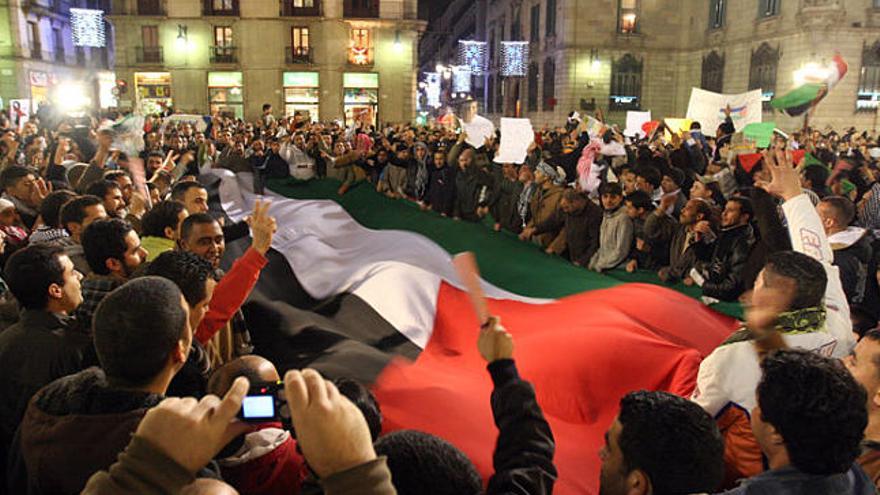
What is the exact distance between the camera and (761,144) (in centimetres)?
977

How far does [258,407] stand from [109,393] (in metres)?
0.47

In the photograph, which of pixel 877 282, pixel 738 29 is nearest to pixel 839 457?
pixel 877 282

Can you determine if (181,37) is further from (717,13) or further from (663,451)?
(663,451)

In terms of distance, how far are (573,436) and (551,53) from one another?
1510 inches

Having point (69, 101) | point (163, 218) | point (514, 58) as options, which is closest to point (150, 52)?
point (69, 101)

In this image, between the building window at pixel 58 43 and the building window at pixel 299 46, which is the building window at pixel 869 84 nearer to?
the building window at pixel 299 46

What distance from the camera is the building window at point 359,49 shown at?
35500 millimetres

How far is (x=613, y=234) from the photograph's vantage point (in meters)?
7.14

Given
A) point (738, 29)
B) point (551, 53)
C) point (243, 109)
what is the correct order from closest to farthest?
point (738, 29) → point (243, 109) → point (551, 53)

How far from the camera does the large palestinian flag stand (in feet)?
13.8

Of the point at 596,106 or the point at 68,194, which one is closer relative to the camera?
the point at 68,194

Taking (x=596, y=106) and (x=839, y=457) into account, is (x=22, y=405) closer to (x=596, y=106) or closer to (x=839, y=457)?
(x=839, y=457)

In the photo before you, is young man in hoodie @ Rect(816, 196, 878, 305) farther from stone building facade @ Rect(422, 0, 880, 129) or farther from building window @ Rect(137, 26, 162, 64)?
building window @ Rect(137, 26, 162, 64)

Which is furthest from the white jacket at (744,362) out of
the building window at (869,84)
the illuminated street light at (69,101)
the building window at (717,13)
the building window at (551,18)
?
the building window at (551,18)
